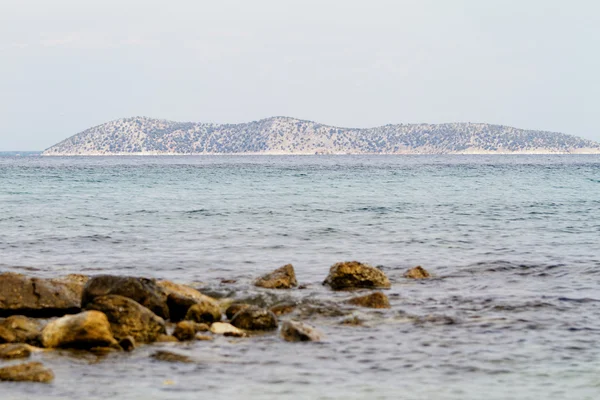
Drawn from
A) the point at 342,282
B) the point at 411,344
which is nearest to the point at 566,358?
the point at 411,344

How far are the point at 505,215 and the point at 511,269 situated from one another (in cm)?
1893

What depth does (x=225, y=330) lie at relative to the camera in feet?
45.1

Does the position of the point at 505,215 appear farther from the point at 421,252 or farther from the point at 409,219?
the point at 421,252

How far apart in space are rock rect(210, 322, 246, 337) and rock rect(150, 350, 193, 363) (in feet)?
5.23

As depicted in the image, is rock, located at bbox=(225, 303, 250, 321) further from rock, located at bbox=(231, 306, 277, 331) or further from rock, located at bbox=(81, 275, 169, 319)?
rock, located at bbox=(81, 275, 169, 319)

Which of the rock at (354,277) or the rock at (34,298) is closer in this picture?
the rock at (34,298)

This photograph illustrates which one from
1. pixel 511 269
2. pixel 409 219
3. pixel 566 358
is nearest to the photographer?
pixel 566 358

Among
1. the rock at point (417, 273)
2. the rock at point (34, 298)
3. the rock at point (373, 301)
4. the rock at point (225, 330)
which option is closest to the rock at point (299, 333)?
the rock at point (225, 330)

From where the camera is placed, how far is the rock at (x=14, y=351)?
11.8m

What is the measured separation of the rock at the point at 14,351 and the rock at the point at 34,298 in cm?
254

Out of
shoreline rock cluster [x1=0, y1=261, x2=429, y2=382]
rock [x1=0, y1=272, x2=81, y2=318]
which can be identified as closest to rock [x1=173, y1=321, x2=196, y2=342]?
shoreline rock cluster [x1=0, y1=261, x2=429, y2=382]

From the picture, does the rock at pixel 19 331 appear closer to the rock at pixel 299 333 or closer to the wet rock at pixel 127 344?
the wet rock at pixel 127 344

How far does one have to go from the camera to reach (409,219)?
37.3 metres

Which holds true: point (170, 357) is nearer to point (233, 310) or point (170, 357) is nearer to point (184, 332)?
point (184, 332)
